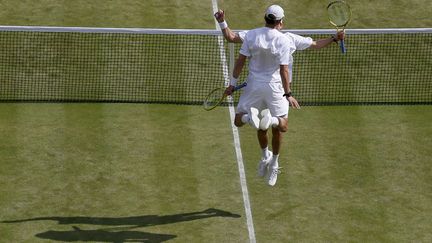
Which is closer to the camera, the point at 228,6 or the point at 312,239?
the point at 312,239

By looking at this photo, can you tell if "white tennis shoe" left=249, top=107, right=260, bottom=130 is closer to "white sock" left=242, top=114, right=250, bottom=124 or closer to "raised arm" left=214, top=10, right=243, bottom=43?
"white sock" left=242, top=114, right=250, bottom=124

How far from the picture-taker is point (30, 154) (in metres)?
19.2

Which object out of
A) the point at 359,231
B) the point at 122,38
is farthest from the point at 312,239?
the point at 122,38

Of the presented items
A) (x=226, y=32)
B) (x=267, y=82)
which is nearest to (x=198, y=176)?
(x=267, y=82)

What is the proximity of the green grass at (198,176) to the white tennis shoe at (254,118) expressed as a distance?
4.59ft

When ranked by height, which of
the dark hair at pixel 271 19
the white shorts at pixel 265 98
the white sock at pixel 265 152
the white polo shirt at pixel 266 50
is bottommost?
the white sock at pixel 265 152

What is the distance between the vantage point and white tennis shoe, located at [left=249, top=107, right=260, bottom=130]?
55.8 ft

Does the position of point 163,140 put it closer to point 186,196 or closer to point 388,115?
point 186,196

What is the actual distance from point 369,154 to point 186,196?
3590mm

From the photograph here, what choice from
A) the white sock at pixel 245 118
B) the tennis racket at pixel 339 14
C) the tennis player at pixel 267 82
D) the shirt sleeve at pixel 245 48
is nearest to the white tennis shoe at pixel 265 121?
the tennis player at pixel 267 82

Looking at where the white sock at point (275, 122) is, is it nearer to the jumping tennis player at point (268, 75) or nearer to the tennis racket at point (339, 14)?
the jumping tennis player at point (268, 75)

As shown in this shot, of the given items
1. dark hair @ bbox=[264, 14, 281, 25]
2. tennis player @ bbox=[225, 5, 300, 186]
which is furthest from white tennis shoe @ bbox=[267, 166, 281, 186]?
dark hair @ bbox=[264, 14, 281, 25]

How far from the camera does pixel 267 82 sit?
56.4 feet

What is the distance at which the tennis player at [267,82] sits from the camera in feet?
55.3
